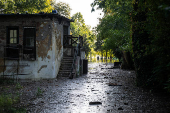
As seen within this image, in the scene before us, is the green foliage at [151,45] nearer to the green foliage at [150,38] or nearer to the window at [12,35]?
the green foliage at [150,38]

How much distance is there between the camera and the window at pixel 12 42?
1491 centimetres

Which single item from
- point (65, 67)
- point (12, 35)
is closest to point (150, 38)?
point (65, 67)

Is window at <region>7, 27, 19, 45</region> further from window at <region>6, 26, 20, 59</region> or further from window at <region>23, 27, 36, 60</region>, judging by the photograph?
window at <region>23, 27, 36, 60</region>

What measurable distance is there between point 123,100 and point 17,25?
10934 mm

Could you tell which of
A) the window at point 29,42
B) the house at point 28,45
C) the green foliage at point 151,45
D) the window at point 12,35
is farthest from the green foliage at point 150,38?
the window at point 12,35

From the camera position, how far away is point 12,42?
1516 cm

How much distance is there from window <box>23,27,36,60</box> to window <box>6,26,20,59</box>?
0.60 metres

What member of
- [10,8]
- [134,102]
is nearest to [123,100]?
[134,102]

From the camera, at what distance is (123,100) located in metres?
7.38

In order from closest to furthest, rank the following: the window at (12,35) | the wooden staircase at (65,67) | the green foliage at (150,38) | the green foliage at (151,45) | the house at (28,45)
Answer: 1. the green foliage at (150,38)
2. the green foliage at (151,45)
3. the house at (28,45)
4. the window at (12,35)
5. the wooden staircase at (65,67)

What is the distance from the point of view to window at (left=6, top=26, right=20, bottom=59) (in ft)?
48.9

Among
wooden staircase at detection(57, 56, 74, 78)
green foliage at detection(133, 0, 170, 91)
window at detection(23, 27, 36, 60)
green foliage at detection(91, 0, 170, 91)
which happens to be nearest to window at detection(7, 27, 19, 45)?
window at detection(23, 27, 36, 60)

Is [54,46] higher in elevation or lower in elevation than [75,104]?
higher

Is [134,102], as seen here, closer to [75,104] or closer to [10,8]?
[75,104]
